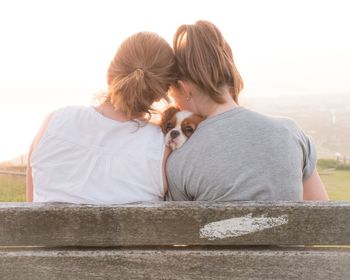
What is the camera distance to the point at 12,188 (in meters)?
6.27

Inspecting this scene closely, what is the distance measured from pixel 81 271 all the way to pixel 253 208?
0.69 metres

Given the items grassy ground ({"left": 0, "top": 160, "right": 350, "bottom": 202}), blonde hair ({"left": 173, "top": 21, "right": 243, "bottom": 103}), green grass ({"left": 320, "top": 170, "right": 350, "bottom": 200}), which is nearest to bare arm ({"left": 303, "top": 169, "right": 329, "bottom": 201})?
blonde hair ({"left": 173, "top": 21, "right": 243, "bottom": 103})

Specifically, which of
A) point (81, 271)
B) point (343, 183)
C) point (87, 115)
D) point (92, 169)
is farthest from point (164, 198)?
point (343, 183)

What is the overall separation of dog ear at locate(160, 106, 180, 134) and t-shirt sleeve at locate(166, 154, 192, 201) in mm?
282

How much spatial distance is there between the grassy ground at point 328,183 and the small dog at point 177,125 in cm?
304

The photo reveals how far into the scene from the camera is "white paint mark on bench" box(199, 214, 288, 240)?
194 centimetres

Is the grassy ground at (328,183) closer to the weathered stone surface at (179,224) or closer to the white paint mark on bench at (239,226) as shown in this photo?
the weathered stone surface at (179,224)

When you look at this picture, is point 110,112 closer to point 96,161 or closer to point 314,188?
point 96,161

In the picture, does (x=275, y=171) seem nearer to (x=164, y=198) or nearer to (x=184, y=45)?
(x=164, y=198)

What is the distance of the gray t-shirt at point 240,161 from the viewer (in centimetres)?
247

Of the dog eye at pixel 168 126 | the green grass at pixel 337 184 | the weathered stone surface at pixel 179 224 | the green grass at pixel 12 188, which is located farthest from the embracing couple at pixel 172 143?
the green grass at pixel 337 184

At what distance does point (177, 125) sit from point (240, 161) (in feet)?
1.80

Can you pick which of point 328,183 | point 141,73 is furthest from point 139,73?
point 328,183

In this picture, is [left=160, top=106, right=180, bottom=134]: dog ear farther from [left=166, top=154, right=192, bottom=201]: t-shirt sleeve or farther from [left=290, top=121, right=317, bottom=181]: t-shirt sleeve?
[left=290, top=121, right=317, bottom=181]: t-shirt sleeve
